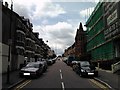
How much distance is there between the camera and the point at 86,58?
63.8m

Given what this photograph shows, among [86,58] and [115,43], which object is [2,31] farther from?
[86,58]

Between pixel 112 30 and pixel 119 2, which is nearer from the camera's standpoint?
pixel 119 2

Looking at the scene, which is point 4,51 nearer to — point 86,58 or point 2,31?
point 2,31

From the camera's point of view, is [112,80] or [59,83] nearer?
[59,83]

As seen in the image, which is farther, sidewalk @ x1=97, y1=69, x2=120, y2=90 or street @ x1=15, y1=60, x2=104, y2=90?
street @ x1=15, y1=60, x2=104, y2=90

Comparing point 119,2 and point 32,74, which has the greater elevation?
point 119,2

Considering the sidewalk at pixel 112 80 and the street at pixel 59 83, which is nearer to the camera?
the sidewalk at pixel 112 80

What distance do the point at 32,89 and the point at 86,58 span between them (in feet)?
164

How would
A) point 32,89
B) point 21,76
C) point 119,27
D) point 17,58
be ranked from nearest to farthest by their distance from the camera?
point 32,89 < point 21,76 < point 119,27 < point 17,58

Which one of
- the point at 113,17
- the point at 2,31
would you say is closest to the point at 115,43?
the point at 113,17

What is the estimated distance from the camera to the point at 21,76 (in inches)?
901

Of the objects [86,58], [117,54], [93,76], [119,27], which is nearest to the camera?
[93,76]

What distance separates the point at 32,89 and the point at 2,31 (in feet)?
50.3

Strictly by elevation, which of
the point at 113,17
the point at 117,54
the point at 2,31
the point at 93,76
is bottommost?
the point at 93,76
